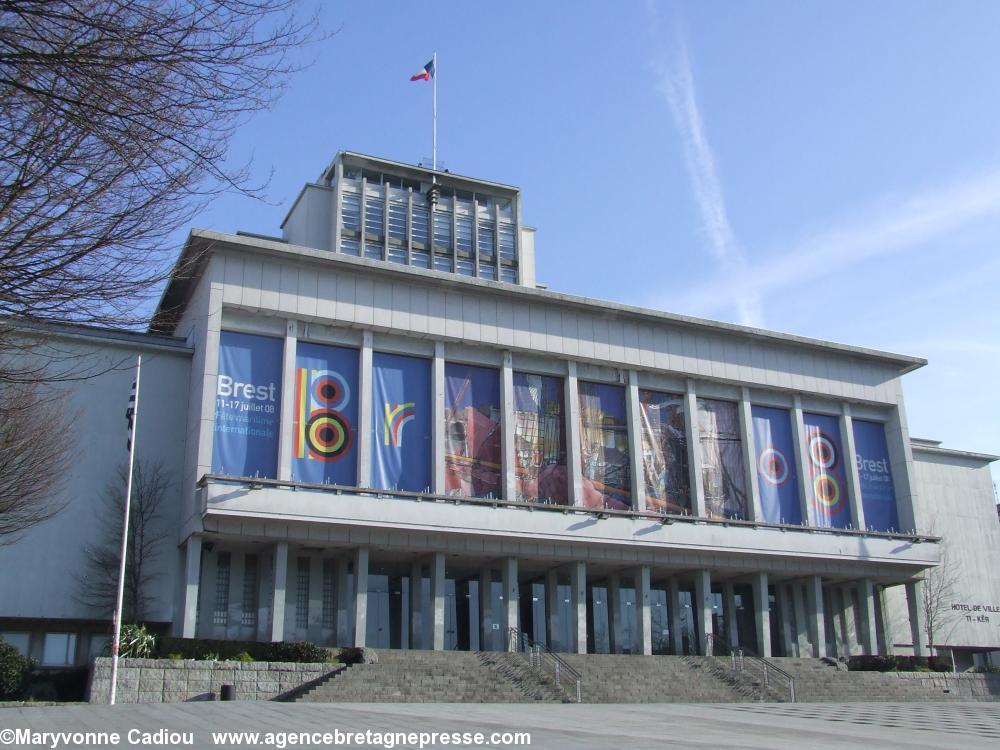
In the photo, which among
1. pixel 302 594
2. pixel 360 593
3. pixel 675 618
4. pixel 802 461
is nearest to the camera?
pixel 360 593

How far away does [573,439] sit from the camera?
36906 mm

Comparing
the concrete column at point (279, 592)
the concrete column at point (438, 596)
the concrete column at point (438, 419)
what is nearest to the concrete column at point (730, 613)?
the concrete column at point (438, 596)

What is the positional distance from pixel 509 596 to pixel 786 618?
13207mm

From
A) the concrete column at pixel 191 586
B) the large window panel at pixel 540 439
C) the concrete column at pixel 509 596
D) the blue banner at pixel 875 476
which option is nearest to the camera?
the concrete column at pixel 191 586

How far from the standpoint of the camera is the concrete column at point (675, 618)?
3831 centimetres

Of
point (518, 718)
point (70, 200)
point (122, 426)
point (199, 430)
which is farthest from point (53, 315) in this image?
point (122, 426)

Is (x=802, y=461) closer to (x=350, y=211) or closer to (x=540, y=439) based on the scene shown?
(x=540, y=439)

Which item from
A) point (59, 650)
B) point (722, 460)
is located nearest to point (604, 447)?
point (722, 460)

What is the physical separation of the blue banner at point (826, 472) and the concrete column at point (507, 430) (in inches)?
519

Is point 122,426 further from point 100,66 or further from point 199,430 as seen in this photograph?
point 100,66

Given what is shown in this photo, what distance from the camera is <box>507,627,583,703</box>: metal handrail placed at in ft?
99.2

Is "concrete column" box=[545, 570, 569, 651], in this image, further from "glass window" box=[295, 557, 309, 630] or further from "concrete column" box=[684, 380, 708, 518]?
"glass window" box=[295, 557, 309, 630]

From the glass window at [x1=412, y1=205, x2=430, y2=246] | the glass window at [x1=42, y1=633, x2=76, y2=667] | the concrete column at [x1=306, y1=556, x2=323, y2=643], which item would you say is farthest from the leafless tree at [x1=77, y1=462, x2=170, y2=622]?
the glass window at [x1=412, y1=205, x2=430, y2=246]

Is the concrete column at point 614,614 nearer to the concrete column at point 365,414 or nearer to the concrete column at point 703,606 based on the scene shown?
the concrete column at point 703,606
